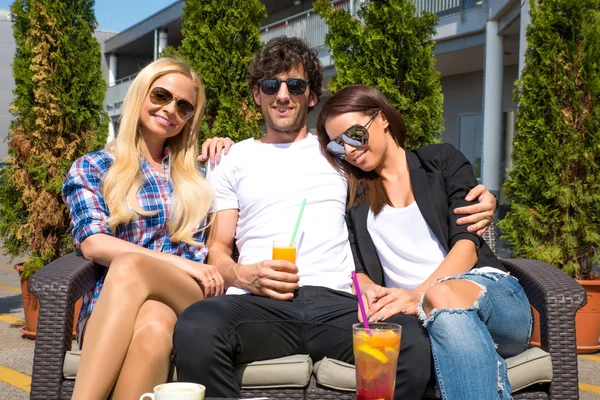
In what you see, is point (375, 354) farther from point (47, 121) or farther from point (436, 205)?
point (47, 121)

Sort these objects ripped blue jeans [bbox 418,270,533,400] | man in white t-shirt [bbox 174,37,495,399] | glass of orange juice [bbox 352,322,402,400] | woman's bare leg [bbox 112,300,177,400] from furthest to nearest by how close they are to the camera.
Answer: man in white t-shirt [bbox 174,37,495,399] → woman's bare leg [bbox 112,300,177,400] → ripped blue jeans [bbox 418,270,533,400] → glass of orange juice [bbox 352,322,402,400]

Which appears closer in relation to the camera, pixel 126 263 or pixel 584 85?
pixel 126 263

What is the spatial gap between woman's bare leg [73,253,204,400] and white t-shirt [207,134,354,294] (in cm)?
47

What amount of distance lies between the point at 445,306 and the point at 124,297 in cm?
122

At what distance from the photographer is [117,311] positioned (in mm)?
2414

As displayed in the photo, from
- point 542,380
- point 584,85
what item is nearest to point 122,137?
point 542,380

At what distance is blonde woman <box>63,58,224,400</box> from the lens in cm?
237

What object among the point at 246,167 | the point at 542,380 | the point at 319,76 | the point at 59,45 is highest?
the point at 59,45

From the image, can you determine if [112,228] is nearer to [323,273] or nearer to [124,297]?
[124,297]

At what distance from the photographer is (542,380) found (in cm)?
251

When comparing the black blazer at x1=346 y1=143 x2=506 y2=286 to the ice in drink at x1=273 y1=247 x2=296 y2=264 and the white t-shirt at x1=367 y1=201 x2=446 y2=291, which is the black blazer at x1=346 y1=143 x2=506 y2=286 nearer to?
the white t-shirt at x1=367 y1=201 x2=446 y2=291

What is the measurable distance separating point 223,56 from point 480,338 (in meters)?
4.68

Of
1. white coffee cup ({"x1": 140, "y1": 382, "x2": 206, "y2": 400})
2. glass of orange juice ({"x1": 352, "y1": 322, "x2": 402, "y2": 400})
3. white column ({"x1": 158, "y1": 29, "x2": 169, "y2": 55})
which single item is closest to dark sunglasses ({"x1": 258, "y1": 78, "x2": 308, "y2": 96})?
glass of orange juice ({"x1": 352, "y1": 322, "x2": 402, "y2": 400})

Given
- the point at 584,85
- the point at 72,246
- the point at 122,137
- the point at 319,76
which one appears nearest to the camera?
the point at 122,137
